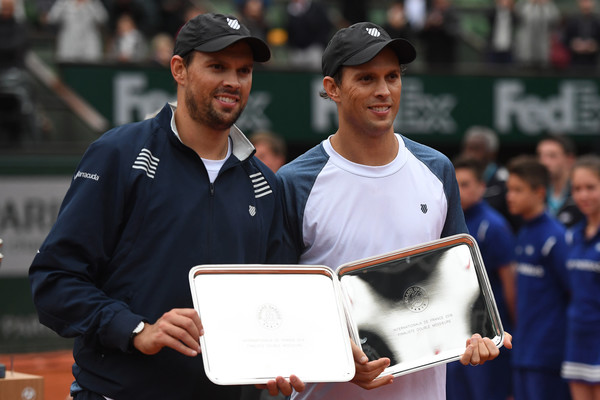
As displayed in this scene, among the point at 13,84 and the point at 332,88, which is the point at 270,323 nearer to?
the point at 332,88

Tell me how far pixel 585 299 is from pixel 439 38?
39.0 ft

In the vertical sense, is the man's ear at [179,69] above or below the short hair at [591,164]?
above

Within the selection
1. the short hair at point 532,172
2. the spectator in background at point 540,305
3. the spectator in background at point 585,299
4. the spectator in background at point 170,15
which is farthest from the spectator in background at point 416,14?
the spectator in background at point 585,299

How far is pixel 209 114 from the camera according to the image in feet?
11.6

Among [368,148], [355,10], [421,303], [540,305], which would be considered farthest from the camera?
[355,10]

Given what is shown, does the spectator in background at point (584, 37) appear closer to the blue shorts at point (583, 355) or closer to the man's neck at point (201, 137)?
the blue shorts at point (583, 355)

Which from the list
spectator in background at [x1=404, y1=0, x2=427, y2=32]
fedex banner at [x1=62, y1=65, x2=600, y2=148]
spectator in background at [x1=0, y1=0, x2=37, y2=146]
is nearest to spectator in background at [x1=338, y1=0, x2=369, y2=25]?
spectator in background at [x1=404, y1=0, x2=427, y2=32]

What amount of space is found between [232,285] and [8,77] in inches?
440

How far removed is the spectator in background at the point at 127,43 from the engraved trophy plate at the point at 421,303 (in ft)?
42.0

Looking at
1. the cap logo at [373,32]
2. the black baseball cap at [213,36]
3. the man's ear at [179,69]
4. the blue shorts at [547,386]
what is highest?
the black baseball cap at [213,36]

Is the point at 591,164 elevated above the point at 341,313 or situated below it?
below

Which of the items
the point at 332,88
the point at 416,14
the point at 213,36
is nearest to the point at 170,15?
the point at 416,14

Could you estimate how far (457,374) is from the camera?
23.9 ft

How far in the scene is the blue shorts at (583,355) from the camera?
21.3 ft
